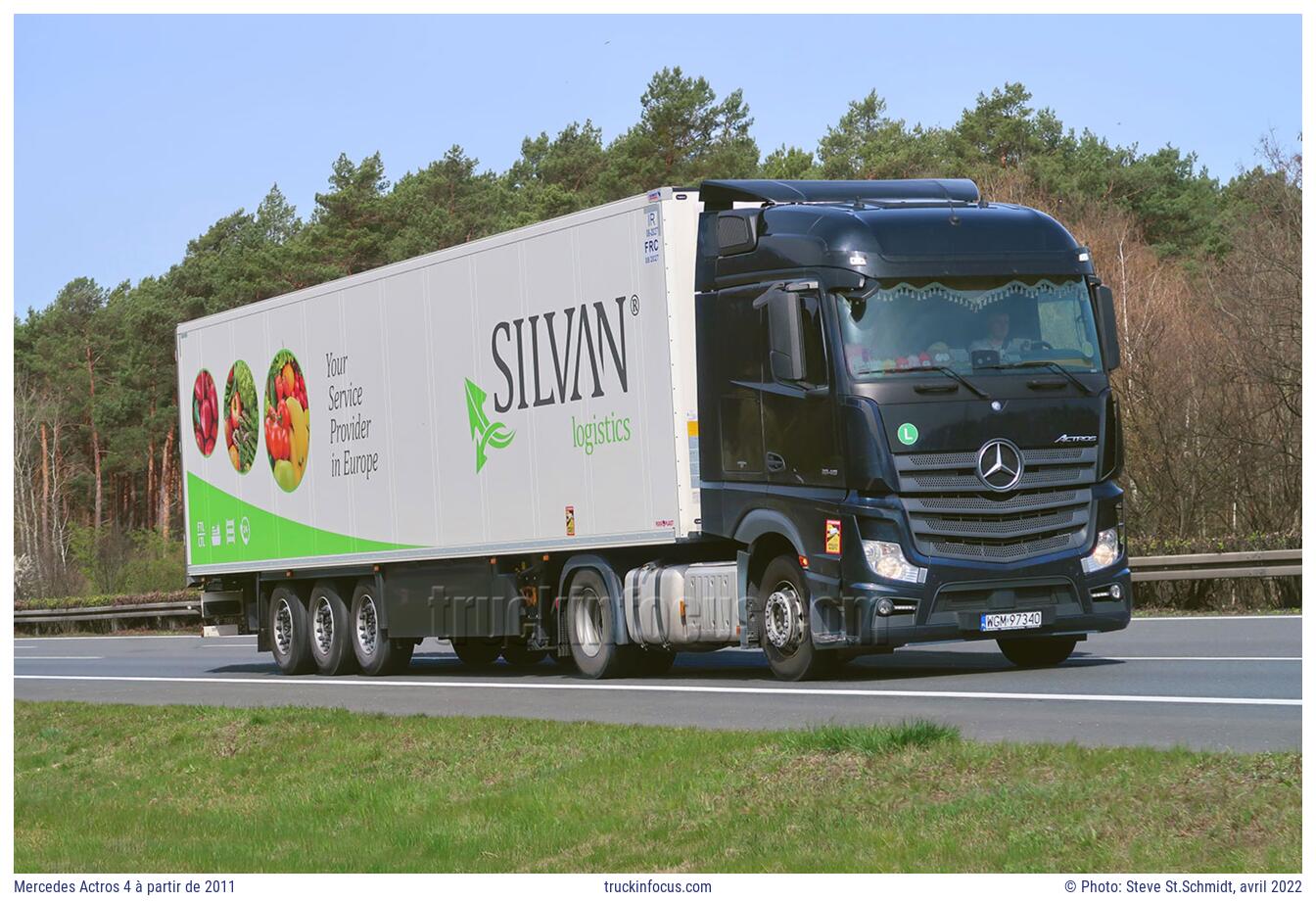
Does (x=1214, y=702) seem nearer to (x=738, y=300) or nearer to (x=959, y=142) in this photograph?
(x=738, y=300)

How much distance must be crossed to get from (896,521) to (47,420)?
82.5m

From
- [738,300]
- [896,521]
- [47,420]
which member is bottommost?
[896,521]

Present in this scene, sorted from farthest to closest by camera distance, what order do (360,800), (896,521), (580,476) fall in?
1. (580,476)
2. (896,521)
3. (360,800)

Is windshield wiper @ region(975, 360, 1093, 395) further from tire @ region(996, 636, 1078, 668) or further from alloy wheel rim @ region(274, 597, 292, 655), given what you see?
alloy wheel rim @ region(274, 597, 292, 655)

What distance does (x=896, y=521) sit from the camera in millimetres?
14945

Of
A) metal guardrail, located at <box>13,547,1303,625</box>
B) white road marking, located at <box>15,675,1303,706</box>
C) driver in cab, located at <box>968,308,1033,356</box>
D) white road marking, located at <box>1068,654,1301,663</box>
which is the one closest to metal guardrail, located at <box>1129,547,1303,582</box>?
metal guardrail, located at <box>13,547,1303,625</box>

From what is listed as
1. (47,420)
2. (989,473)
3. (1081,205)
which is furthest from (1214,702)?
(47,420)

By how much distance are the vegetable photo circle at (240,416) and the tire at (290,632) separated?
5.35ft

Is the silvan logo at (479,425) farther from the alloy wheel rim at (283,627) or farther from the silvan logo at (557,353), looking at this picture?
the alloy wheel rim at (283,627)

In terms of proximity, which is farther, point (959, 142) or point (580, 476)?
point (959, 142)

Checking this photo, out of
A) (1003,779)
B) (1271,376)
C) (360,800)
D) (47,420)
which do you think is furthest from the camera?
(47,420)

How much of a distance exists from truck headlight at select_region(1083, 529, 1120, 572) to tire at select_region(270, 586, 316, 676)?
9972 millimetres

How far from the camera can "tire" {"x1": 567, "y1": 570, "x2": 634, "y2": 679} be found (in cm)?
1786

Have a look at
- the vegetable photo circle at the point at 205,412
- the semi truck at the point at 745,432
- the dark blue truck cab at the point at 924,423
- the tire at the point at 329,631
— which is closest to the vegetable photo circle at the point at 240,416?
the vegetable photo circle at the point at 205,412
